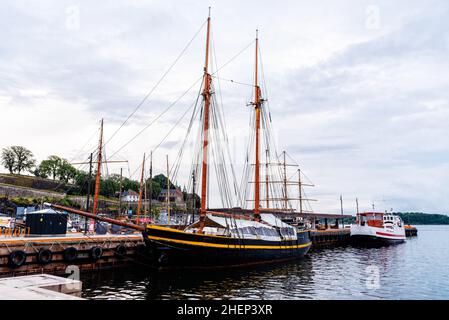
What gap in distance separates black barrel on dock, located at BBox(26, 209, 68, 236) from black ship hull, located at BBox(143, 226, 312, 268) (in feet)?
34.4

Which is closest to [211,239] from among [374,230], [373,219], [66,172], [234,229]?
[234,229]

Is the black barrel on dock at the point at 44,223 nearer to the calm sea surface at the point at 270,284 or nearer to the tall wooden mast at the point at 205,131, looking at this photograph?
the calm sea surface at the point at 270,284

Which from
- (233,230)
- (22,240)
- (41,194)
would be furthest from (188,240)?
(41,194)

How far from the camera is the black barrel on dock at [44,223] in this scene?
3050 cm

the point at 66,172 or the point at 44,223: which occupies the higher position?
the point at 66,172

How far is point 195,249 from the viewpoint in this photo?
89.3ft

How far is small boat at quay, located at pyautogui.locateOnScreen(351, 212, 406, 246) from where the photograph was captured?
6762cm

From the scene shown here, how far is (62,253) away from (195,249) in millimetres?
10681

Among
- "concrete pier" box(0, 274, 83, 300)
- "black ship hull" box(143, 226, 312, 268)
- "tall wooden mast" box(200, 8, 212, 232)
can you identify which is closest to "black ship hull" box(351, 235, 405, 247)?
"black ship hull" box(143, 226, 312, 268)

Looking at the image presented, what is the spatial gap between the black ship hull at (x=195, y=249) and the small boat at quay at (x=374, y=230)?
147ft

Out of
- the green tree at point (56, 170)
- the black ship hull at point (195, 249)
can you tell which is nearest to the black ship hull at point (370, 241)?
the black ship hull at point (195, 249)

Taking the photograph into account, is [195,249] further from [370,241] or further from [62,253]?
[370,241]

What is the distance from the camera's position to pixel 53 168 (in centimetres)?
13738

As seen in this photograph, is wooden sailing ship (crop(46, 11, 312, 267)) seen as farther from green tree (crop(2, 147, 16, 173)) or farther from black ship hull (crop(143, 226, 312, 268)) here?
green tree (crop(2, 147, 16, 173))
